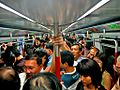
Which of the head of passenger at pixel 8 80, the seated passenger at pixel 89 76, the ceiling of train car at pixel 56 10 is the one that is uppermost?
the ceiling of train car at pixel 56 10

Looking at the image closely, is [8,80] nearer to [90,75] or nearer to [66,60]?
[90,75]

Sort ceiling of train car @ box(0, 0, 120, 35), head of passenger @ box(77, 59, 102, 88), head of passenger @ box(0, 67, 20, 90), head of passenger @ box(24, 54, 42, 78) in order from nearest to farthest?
1. head of passenger @ box(0, 67, 20, 90)
2. ceiling of train car @ box(0, 0, 120, 35)
3. head of passenger @ box(77, 59, 102, 88)
4. head of passenger @ box(24, 54, 42, 78)

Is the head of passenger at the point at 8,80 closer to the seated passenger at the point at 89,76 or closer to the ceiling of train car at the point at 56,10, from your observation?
the ceiling of train car at the point at 56,10

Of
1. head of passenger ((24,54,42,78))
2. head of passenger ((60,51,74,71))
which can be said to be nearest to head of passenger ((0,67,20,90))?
head of passenger ((24,54,42,78))

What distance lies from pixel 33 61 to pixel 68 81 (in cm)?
51

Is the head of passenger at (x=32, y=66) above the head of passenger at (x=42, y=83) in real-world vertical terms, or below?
below

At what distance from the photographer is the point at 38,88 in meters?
1.49

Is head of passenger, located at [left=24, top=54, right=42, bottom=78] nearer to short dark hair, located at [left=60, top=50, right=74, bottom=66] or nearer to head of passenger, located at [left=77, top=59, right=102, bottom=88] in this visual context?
short dark hair, located at [left=60, top=50, right=74, bottom=66]

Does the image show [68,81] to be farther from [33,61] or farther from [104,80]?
[104,80]

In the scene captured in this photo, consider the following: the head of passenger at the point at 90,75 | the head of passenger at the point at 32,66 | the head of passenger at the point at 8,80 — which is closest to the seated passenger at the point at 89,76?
the head of passenger at the point at 90,75

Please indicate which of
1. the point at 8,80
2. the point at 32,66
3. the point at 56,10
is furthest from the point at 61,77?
the point at 8,80

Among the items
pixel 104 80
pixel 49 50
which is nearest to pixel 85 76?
pixel 104 80

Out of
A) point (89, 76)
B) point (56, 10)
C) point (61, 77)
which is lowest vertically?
point (61, 77)

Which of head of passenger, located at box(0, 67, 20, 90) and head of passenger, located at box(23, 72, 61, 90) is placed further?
head of passenger, located at box(0, 67, 20, 90)
